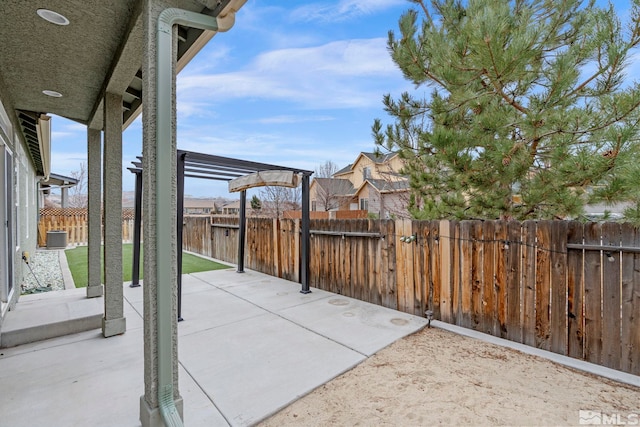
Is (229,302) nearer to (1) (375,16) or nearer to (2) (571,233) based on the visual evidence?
(2) (571,233)

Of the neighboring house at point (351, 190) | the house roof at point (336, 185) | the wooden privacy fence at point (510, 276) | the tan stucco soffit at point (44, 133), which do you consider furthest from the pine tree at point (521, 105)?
the house roof at point (336, 185)

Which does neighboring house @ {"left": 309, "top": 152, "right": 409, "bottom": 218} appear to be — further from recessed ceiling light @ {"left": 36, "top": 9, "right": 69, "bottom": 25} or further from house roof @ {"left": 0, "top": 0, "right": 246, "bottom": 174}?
recessed ceiling light @ {"left": 36, "top": 9, "right": 69, "bottom": 25}

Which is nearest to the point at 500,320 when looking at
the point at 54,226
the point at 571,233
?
the point at 571,233

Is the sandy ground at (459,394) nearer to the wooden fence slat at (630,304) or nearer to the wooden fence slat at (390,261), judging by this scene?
the wooden fence slat at (630,304)

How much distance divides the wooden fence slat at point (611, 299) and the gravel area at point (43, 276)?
761cm

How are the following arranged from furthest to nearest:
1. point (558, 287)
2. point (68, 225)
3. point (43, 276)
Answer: point (68, 225) < point (43, 276) < point (558, 287)

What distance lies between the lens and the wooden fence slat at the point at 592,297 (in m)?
2.82

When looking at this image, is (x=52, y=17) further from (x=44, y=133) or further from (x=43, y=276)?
(x=43, y=276)

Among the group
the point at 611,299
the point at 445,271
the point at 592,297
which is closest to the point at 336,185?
the point at 445,271

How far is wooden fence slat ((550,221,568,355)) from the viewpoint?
3.00m

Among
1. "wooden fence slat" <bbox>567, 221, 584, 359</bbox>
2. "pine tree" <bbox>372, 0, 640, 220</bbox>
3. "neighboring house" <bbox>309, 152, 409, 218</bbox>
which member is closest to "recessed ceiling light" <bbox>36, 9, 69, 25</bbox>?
"pine tree" <bbox>372, 0, 640, 220</bbox>

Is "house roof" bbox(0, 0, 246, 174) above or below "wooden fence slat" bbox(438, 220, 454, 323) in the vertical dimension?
above

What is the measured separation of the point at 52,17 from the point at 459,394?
4.04 m

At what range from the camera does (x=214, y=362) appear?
9.45ft
